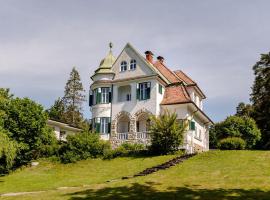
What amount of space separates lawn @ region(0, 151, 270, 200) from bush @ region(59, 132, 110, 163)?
31.9ft

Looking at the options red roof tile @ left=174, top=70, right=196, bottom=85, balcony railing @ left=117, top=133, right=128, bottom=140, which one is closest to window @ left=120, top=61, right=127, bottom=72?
balcony railing @ left=117, top=133, right=128, bottom=140

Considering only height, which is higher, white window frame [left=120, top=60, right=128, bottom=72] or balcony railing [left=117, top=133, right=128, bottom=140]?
white window frame [left=120, top=60, right=128, bottom=72]

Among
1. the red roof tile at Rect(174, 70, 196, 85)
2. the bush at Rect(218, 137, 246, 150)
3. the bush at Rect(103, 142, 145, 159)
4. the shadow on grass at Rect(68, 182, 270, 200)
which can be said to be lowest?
the shadow on grass at Rect(68, 182, 270, 200)

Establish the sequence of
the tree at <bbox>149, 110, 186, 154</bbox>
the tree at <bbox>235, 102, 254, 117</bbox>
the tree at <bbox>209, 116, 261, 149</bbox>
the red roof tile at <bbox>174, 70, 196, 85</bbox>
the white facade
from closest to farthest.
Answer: the tree at <bbox>149, 110, 186, 154</bbox>, the red roof tile at <bbox>174, 70, 196, 85</bbox>, the tree at <bbox>209, 116, 261, 149</bbox>, the white facade, the tree at <bbox>235, 102, 254, 117</bbox>

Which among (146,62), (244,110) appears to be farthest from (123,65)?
(244,110)

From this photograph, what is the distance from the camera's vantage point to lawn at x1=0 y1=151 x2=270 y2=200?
19.3 meters

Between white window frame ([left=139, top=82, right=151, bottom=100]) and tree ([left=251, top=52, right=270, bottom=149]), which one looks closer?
white window frame ([left=139, top=82, right=151, bottom=100])

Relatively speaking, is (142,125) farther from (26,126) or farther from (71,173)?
(71,173)

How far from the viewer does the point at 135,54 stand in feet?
150

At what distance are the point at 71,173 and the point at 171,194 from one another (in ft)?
47.8

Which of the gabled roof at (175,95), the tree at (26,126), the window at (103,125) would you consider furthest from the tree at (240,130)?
the tree at (26,126)

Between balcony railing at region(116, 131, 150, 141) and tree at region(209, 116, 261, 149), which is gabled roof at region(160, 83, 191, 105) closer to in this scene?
balcony railing at region(116, 131, 150, 141)

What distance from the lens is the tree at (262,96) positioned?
59688 mm

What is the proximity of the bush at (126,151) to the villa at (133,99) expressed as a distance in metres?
2.53
